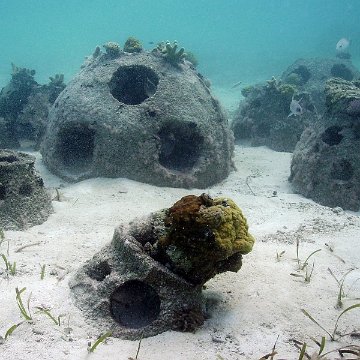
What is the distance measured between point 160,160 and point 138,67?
2.57m

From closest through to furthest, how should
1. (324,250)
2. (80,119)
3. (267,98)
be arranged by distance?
(324,250)
(80,119)
(267,98)

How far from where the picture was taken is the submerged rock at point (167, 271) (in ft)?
11.3

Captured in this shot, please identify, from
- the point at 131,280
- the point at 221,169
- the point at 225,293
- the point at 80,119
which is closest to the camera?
the point at 131,280

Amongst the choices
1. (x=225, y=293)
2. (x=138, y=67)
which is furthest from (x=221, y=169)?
(x=225, y=293)

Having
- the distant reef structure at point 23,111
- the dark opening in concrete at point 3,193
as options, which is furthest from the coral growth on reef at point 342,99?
the distant reef structure at point 23,111

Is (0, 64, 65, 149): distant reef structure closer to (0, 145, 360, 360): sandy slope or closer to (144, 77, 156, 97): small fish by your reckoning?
(144, 77, 156, 97): small fish

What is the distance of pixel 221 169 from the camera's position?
912 centimetres

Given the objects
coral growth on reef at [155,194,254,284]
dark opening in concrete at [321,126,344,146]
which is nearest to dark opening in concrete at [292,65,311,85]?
dark opening in concrete at [321,126,344,146]

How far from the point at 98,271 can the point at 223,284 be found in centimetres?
147

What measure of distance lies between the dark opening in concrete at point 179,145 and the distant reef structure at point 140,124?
25 millimetres

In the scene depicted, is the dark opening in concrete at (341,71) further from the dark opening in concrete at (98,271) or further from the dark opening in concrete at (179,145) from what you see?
A: the dark opening in concrete at (98,271)

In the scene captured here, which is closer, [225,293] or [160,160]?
[225,293]

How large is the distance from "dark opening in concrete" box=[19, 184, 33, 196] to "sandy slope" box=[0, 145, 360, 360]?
0.58 m

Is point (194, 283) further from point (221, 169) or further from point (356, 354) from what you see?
point (221, 169)
